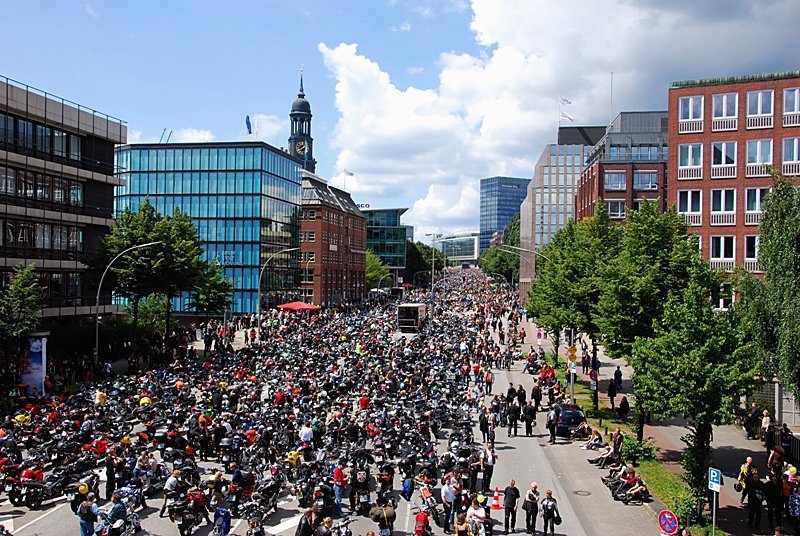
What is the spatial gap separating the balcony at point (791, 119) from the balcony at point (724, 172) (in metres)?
3.49

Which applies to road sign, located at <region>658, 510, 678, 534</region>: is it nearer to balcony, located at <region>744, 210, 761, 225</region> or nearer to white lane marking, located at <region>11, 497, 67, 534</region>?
white lane marking, located at <region>11, 497, 67, 534</region>

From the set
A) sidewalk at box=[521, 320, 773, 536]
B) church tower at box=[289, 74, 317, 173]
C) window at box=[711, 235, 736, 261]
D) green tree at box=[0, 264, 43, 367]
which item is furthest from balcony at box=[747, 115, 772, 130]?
church tower at box=[289, 74, 317, 173]

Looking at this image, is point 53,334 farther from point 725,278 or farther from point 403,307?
point 725,278

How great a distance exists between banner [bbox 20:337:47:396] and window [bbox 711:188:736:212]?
37.6 m

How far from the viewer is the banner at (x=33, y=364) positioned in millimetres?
28531

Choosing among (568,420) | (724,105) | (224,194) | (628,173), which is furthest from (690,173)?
(224,194)

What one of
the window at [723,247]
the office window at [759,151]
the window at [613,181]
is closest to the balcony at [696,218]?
the window at [723,247]

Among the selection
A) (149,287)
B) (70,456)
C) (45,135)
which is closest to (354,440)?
(70,456)

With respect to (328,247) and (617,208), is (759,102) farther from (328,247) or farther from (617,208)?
(328,247)

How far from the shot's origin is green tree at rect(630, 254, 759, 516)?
16750 millimetres

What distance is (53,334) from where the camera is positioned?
37.8 meters

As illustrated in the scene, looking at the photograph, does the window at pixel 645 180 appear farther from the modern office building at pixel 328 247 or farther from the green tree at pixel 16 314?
the green tree at pixel 16 314

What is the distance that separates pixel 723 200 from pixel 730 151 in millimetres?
2954

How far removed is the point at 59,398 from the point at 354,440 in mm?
13480
